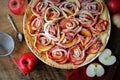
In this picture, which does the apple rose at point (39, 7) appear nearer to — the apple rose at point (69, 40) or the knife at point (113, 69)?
the apple rose at point (69, 40)

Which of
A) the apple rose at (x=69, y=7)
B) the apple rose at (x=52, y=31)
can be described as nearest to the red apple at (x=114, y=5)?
the apple rose at (x=69, y=7)

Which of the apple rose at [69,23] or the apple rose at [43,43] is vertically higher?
the apple rose at [69,23]

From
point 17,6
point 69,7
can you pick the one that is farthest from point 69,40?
point 17,6

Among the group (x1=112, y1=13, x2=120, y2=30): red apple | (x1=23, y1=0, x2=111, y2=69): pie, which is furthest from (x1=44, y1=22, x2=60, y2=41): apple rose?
(x1=112, y1=13, x2=120, y2=30): red apple

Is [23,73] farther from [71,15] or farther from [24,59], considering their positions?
[71,15]

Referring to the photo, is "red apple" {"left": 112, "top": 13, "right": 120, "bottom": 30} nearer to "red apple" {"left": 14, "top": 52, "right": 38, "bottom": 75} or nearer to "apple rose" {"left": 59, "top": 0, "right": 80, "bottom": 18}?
"apple rose" {"left": 59, "top": 0, "right": 80, "bottom": 18}

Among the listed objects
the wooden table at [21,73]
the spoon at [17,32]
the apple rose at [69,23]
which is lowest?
the wooden table at [21,73]
